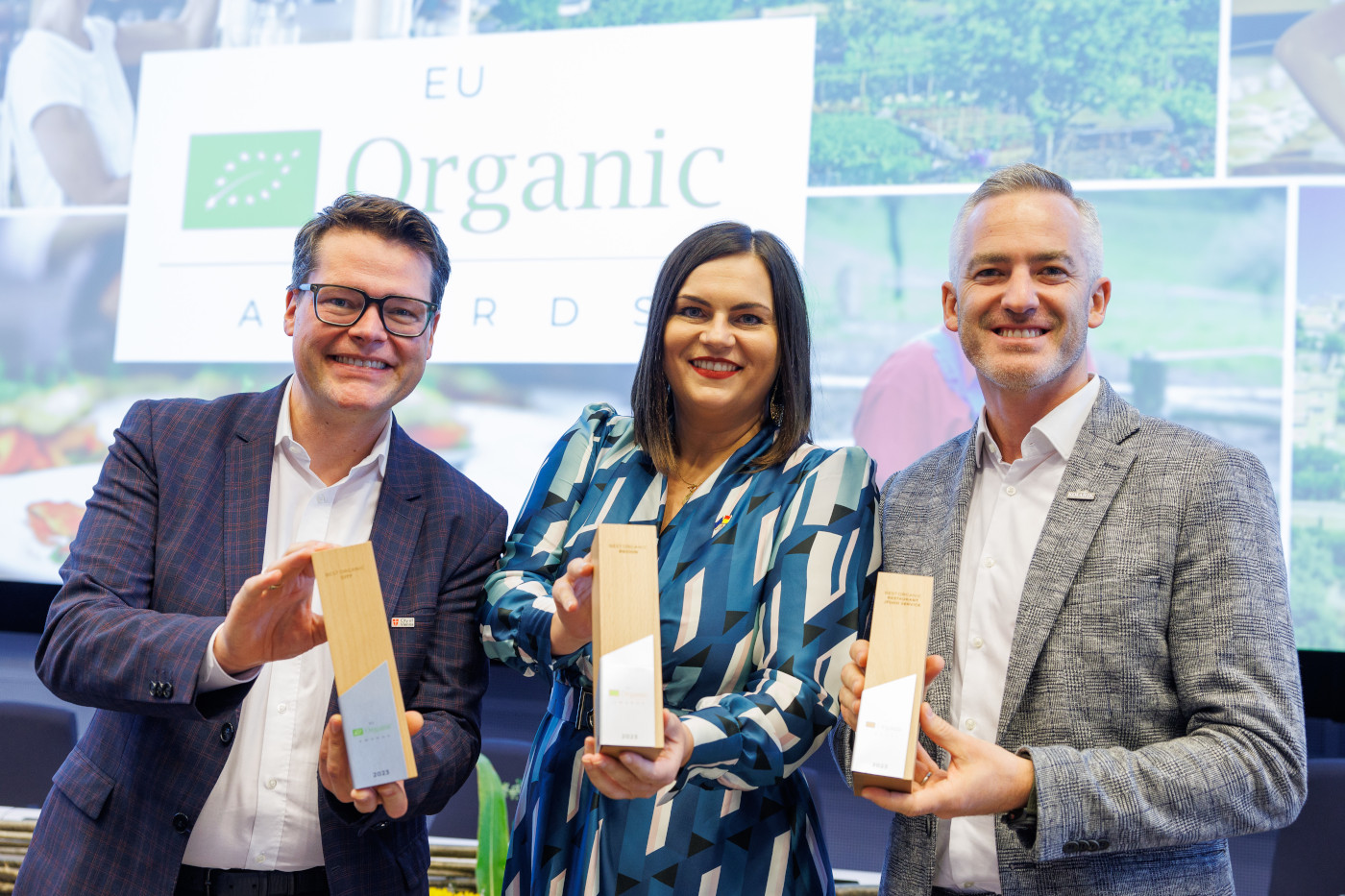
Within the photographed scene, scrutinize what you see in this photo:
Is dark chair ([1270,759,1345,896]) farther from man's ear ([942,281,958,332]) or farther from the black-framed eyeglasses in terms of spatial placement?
the black-framed eyeglasses

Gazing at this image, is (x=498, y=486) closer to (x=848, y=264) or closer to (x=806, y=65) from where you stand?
(x=848, y=264)

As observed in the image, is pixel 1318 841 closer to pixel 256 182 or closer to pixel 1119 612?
pixel 1119 612

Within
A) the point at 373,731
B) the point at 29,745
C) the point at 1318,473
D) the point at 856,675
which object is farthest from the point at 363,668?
the point at 29,745

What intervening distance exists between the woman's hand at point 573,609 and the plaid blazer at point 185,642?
275 mm

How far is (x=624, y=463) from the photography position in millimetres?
1860

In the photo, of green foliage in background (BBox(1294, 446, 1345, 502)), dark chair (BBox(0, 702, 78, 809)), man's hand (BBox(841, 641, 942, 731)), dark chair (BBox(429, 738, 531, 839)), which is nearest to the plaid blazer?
man's hand (BBox(841, 641, 942, 731))

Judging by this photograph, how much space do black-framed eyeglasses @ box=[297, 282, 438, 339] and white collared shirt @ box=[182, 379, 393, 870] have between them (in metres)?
0.24

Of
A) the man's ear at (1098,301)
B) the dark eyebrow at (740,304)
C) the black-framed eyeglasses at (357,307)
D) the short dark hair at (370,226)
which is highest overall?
the short dark hair at (370,226)

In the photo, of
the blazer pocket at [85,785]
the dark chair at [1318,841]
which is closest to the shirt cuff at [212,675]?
the blazer pocket at [85,785]

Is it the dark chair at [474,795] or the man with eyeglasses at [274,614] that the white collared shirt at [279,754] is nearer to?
the man with eyeglasses at [274,614]

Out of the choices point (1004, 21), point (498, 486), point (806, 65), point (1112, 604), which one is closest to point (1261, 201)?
point (1004, 21)

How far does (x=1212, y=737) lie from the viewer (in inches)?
55.5

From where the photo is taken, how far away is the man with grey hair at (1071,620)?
138 centimetres

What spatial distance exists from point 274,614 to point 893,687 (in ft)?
2.81
